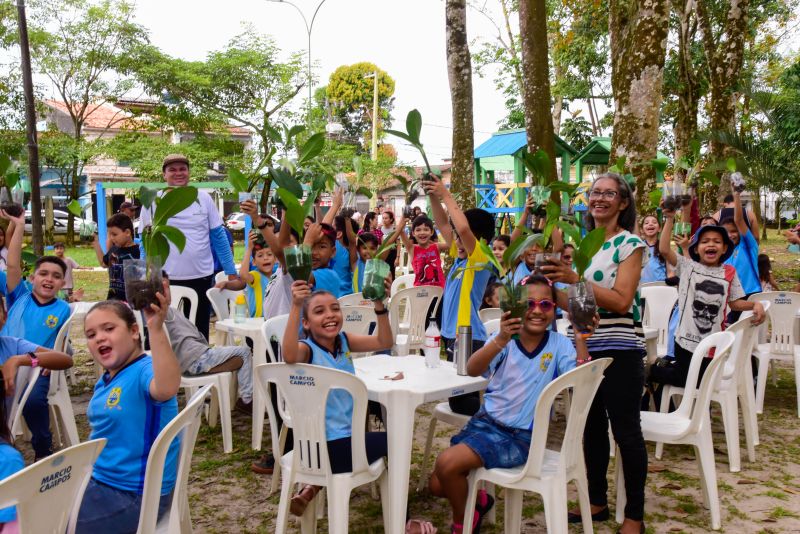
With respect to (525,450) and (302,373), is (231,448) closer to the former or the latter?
(302,373)

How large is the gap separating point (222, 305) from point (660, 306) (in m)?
3.63

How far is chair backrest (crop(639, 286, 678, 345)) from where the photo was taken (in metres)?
5.65

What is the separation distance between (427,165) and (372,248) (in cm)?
364

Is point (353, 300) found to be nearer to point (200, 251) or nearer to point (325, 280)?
point (325, 280)

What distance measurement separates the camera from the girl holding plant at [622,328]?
305 cm

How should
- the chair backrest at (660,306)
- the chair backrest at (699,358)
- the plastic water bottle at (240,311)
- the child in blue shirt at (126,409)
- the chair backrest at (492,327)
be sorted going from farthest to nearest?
1. the chair backrest at (660,306)
2. the plastic water bottle at (240,311)
3. the chair backrest at (492,327)
4. the chair backrest at (699,358)
5. the child in blue shirt at (126,409)

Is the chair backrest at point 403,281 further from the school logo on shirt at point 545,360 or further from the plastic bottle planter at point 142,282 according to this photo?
the plastic bottle planter at point 142,282

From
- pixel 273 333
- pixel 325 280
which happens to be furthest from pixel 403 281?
pixel 273 333

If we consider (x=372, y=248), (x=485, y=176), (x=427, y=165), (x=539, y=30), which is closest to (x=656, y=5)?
(x=539, y=30)

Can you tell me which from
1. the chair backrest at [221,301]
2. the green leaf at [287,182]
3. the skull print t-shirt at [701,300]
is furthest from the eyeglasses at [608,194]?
the chair backrest at [221,301]

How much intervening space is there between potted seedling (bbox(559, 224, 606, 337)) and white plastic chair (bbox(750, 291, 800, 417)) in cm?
325

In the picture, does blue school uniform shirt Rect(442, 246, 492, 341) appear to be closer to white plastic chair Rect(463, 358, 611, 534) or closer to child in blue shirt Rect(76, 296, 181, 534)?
white plastic chair Rect(463, 358, 611, 534)

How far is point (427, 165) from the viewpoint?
11.1 ft

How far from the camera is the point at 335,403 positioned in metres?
3.18
